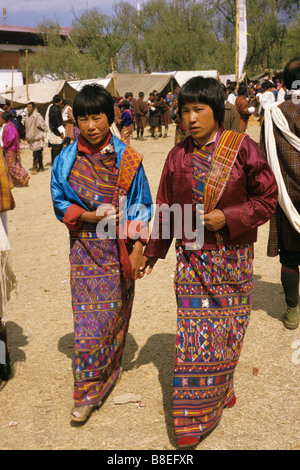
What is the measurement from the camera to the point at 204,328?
289cm

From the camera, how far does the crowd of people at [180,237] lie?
2.79 metres

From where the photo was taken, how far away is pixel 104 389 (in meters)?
3.48

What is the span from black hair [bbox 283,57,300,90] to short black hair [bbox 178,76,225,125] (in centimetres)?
159

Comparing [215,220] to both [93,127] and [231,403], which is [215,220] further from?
[231,403]

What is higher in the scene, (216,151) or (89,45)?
(89,45)

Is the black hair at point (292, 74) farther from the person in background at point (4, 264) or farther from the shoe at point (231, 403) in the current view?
the shoe at point (231, 403)

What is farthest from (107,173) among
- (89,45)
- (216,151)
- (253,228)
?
(89,45)

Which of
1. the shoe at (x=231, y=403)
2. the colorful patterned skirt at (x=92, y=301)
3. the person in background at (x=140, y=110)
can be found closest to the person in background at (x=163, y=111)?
the person in background at (x=140, y=110)

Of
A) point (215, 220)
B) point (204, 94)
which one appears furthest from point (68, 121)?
point (215, 220)

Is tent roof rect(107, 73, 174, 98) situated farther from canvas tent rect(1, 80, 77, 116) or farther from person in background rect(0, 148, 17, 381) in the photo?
person in background rect(0, 148, 17, 381)

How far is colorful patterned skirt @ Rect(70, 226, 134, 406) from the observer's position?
3.26 metres

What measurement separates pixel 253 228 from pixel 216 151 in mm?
465

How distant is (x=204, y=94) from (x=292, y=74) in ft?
5.66
